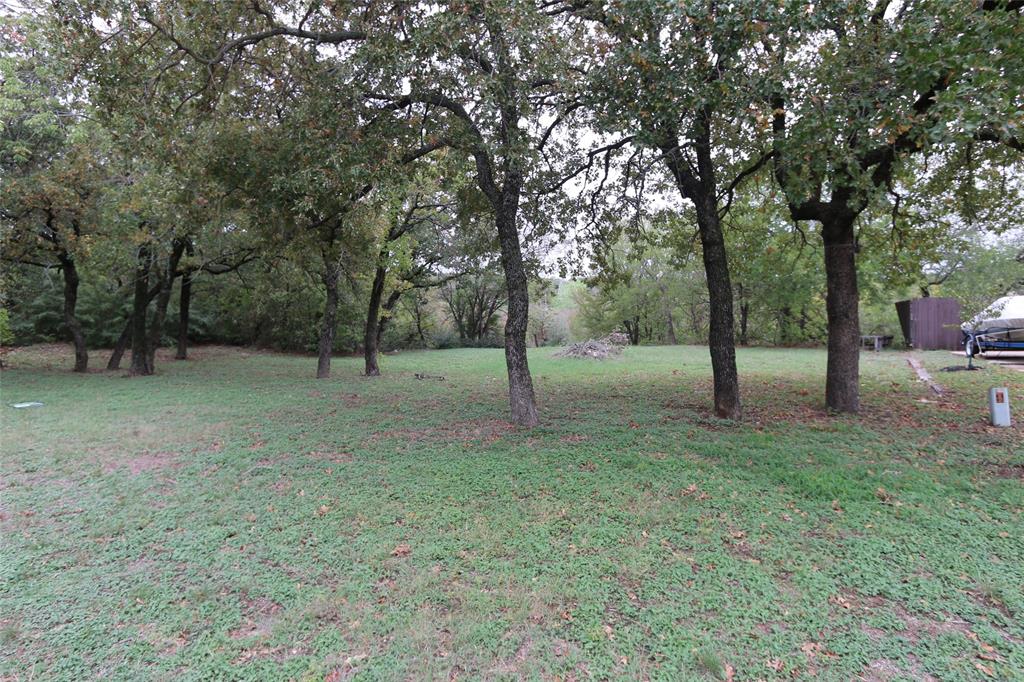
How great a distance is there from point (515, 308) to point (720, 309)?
2.95m

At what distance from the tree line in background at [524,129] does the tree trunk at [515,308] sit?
0.03m

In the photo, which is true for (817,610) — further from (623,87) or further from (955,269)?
(955,269)

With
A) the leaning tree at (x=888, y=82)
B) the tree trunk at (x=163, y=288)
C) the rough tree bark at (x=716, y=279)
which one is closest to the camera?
the leaning tree at (x=888, y=82)

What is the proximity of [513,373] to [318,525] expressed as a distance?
344 centimetres

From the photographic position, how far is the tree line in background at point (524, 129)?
14.5 ft

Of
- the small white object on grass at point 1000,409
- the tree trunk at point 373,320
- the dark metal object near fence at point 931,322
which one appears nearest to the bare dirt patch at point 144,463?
the tree trunk at point 373,320

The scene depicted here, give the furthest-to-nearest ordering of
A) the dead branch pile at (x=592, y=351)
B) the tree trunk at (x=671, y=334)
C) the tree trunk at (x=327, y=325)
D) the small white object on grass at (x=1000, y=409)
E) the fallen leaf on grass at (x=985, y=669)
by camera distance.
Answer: the tree trunk at (x=671, y=334) → the dead branch pile at (x=592, y=351) → the tree trunk at (x=327, y=325) → the small white object on grass at (x=1000, y=409) → the fallen leaf on grass at (x=985, y=669)

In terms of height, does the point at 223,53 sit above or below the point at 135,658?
above

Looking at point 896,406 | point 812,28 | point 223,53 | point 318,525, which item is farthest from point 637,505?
point 223,53

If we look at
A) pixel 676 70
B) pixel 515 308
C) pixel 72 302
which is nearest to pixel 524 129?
pixel 676 70

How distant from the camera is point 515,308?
6449mm

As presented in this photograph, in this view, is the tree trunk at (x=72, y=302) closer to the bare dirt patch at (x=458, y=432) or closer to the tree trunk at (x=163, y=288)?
the tree trunk at (x=163, y=288)

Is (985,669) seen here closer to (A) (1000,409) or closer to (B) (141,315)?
(A) (1000,409)

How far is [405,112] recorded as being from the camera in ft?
21.4
